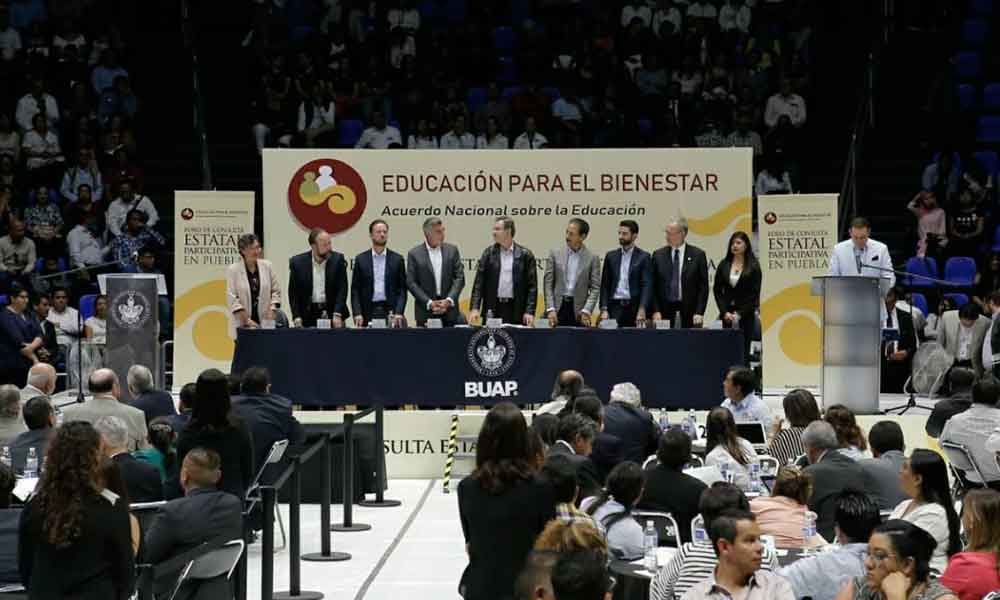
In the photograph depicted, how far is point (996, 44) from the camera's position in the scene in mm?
23672

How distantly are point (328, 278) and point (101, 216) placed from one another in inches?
250

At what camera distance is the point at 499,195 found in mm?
18531

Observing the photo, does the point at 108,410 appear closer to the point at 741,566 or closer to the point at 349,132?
the point at 741,566

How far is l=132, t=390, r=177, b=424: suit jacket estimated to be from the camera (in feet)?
40.6

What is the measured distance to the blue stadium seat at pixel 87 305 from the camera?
64.3 feet

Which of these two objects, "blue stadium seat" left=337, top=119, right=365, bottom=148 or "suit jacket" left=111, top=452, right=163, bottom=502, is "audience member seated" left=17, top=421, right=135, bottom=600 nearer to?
"suit jacket" left=111, top=452, right=163, bottom=502

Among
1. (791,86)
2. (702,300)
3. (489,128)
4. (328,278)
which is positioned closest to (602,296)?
(702,300)

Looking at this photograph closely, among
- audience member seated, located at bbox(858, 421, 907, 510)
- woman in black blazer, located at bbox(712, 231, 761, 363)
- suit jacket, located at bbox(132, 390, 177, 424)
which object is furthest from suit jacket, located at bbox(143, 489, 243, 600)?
woman in black blazer, located at bbox(712, 231, 761, 363)

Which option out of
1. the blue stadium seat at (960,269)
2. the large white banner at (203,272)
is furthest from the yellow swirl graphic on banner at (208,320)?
the blue stadium seat at (960,269)

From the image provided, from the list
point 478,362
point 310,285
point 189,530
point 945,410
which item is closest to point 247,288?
point 310,285

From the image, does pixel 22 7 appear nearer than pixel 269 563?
No

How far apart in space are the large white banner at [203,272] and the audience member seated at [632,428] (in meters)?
7.79

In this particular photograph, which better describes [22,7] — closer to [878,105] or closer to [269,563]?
[878,105]

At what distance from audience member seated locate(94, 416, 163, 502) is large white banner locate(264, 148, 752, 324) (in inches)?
348
